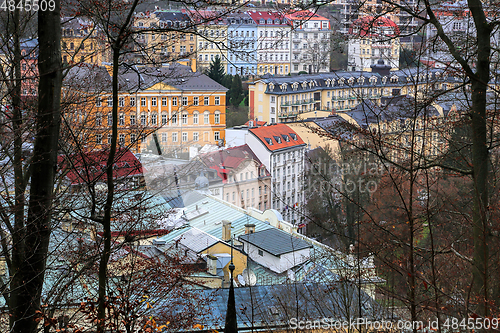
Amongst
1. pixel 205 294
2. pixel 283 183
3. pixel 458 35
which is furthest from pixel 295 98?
pixel 458 35

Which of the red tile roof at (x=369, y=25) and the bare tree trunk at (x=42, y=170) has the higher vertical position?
the red tile roof at (x=369, y=25)

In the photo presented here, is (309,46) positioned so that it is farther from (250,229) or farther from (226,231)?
(250,229)

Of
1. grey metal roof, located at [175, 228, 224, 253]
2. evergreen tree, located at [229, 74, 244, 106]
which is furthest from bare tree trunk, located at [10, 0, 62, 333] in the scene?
evergreen tree, located at [229, 74, 244, 106]

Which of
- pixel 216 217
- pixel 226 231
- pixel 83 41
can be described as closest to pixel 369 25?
pixel 83 41

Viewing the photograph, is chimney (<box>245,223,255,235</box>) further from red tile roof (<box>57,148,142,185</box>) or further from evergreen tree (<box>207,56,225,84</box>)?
evergreen tree (<box>207,56,225,84</box>)

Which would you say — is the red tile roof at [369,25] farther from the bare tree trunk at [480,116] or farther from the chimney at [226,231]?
the chimney at [226,231]

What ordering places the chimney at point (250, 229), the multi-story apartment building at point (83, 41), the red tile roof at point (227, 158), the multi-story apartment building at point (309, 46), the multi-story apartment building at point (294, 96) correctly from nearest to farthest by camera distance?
the multi-story apartment building at point (83, 41)
the chimney at point (250, 229)
the red tile roof at point (227, 158)
the multi-story apartment building at point (294, 96)
the multi-story apartment building at point (309, 46)

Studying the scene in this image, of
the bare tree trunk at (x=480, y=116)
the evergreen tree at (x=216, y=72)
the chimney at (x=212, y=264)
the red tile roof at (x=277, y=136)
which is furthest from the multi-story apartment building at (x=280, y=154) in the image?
the bare tree trunk at (x=480, y=116)
